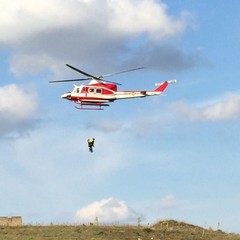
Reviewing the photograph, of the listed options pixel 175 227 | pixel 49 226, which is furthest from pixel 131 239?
pixel 175 227

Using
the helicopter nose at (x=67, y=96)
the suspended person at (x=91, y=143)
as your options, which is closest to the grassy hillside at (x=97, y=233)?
the suspended person at (x=91, y=143)

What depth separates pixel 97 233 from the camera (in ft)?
162

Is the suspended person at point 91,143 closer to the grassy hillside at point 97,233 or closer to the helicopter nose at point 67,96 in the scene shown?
the grassy hillside at point 97,233

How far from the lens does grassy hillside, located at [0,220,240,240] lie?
47.7 meters

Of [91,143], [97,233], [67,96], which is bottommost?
[97,233]

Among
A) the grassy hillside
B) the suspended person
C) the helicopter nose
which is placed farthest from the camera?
the helicopter nose

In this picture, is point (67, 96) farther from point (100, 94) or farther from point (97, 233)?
point (97, 233)

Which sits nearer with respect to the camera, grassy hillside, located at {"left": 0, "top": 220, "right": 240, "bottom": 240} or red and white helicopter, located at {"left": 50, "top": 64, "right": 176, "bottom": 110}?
grassy hillside, located at {"left": 0, "top": 220, "right": 240, "bottom": 240}

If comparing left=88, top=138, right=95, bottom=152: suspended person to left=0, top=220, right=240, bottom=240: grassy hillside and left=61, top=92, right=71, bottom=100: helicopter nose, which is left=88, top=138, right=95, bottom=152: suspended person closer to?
left=0, top=220, right=240, bottom=240: grassy hillside

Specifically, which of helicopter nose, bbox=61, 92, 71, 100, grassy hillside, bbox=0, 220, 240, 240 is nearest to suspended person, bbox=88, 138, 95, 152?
grassy hillside, bbox=0, 220, 240, 240

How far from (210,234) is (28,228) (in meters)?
16.0

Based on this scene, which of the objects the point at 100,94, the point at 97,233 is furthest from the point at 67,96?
the point at 97,233

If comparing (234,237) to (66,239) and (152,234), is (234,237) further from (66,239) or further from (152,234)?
(66,239)

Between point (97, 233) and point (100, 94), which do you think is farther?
point (100, 94)
